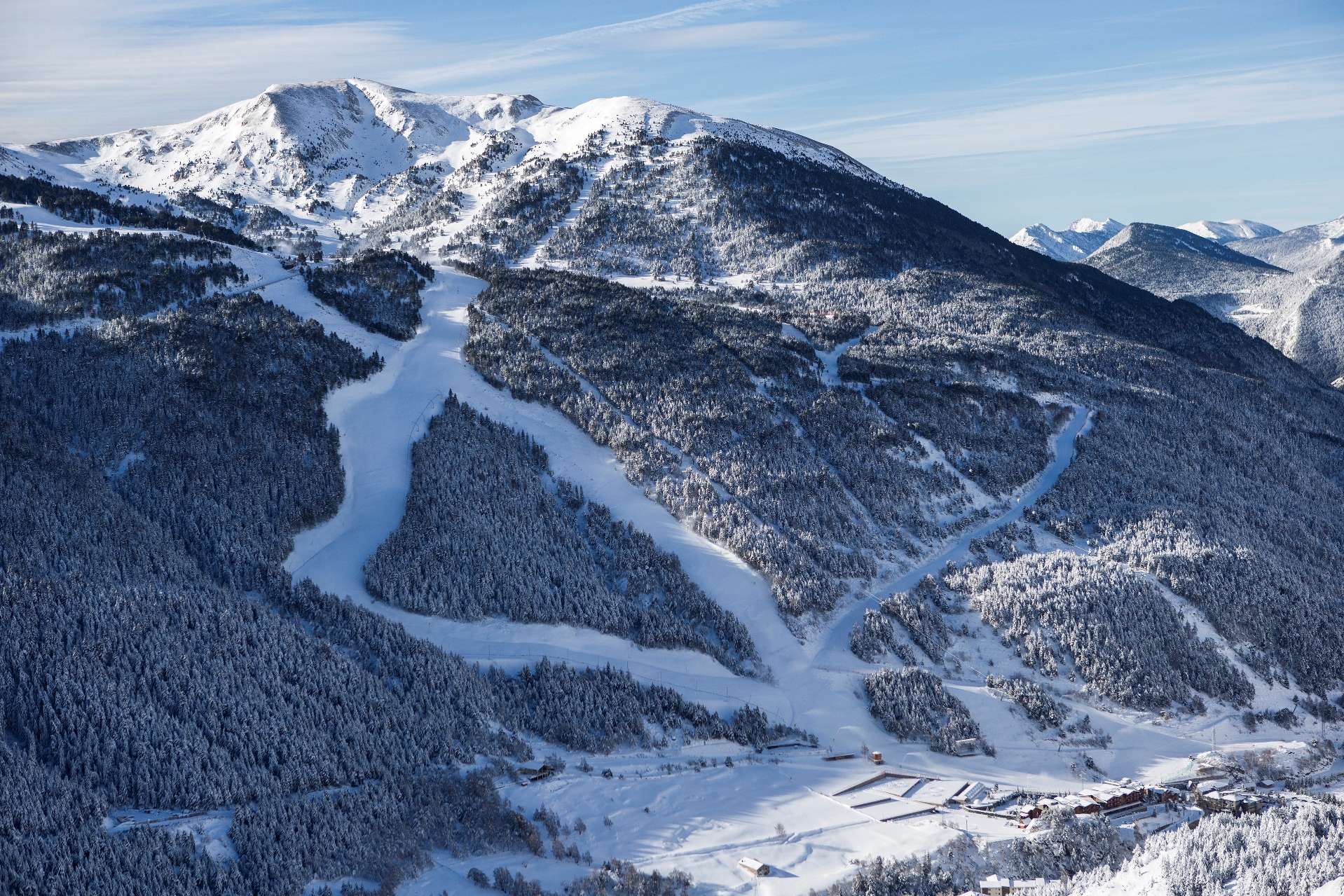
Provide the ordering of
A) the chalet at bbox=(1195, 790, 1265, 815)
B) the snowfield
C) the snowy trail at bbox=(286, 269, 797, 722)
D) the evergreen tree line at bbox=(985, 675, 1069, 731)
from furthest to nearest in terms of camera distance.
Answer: the snowy trail at bbox=(286, 269, 797, 722), the evergreen tree line at bbox=(985, 675, 1069, 731), the chalet at bbox=(1195, 790, 1265, 815), the snowfield

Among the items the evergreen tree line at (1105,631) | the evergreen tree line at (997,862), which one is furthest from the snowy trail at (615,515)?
the evergreen tree line at (997,862)

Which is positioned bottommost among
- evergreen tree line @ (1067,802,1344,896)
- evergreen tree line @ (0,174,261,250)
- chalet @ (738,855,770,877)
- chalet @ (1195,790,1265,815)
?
chalet @ (738,855,770,877)

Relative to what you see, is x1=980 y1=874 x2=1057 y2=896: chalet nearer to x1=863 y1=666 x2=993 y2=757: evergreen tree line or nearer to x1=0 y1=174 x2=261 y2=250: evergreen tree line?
x1=863 y1=666 x2=993 y2=757: evergreen tree line

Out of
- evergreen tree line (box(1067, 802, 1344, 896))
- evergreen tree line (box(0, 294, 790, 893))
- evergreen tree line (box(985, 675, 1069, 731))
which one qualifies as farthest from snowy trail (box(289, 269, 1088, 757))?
evergreen tree line (box(1067, 802, 1344, 896))

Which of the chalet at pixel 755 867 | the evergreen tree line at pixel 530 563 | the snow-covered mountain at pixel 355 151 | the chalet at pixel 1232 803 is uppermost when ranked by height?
the snow-covered mountain at pixel 355 151

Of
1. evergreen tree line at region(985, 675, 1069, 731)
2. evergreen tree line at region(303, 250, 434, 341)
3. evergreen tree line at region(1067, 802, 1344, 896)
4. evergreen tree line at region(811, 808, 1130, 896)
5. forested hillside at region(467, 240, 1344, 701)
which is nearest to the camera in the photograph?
evergreen tree line at region(1067, 802, 1344, 896)

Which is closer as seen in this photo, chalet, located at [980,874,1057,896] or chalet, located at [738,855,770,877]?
chalet, located at [980,874,1057,896]

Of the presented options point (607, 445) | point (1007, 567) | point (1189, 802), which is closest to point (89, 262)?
point (607, 445)

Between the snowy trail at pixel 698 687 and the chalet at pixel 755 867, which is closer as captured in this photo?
the chalet at pixel 755 867

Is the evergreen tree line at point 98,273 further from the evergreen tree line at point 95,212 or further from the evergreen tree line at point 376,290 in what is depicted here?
the evergreen tree line at point 95,212

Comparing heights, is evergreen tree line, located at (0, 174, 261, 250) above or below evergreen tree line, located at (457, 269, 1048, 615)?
above
